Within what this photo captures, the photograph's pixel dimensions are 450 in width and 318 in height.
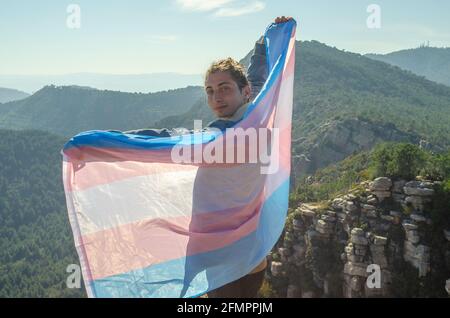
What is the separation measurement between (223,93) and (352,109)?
301ft

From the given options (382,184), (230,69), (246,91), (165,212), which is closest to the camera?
(230,69)

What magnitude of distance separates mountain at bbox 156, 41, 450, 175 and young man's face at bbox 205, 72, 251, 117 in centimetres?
6825

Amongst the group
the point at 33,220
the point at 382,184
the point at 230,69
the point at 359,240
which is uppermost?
the point at 230,69

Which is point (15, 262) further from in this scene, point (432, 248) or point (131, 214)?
point (131, 214)

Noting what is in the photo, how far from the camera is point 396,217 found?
66.9 ft

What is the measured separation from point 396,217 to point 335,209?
3784 mm

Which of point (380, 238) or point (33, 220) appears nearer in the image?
point (380, 238)

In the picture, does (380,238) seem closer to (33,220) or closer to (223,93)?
(223,93)

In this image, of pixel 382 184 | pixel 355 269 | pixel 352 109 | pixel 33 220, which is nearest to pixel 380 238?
pixel 355 269

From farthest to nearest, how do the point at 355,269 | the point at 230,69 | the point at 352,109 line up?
the point at 352,109
the point at 355,269
the point at 230,69

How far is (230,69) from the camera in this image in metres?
4.54

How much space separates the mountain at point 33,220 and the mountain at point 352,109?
49166 millimetres

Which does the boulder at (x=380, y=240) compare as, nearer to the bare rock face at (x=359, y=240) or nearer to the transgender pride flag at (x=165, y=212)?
the bare rock face at (x=359, y=240)

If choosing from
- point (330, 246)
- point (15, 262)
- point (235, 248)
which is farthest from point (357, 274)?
point (15, 262)
